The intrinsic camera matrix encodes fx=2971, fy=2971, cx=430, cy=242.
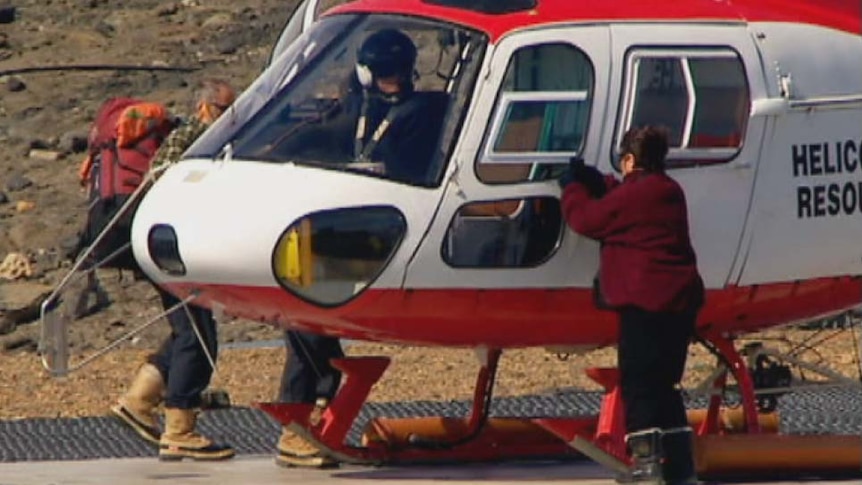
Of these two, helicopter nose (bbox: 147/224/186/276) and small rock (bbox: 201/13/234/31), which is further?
small rock (bbox: 201/13/234/31)

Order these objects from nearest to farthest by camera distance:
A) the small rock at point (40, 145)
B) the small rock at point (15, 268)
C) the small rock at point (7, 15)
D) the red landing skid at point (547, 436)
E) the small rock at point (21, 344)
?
the red landing skid at point (547, 436) → the small rock at point (21, 344) → the small rock at point (15, 268) → the small rock at point (40, 145) → the small rock at point (7, 15)

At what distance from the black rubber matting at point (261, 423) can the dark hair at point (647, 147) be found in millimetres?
2295

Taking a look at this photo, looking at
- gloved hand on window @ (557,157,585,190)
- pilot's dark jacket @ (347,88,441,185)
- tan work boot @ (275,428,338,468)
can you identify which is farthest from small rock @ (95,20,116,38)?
gloved hand on window @ (557,157,585,190)

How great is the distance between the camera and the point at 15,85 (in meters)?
24.4

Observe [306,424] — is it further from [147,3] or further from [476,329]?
[147,3]

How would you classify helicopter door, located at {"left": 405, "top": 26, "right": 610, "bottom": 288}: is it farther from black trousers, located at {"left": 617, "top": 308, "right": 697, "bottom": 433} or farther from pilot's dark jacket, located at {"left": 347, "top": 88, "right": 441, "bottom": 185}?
black trousers, located at {"left": 617, "top": 308, "right": 697, "bottom": 433}

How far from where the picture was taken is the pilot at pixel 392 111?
11406 mm

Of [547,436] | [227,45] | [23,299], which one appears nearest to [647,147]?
[547,436]

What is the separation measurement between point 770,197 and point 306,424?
209 centimetres

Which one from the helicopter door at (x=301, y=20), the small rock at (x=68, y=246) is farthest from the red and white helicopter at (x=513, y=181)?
the small rock at (x=68, y=246)

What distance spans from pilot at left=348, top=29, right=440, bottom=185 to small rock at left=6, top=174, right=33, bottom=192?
1084cm

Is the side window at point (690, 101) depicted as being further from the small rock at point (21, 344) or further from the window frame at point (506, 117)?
the small rock at point (21, 344)

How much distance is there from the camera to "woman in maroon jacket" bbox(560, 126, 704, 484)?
1102 centimetres

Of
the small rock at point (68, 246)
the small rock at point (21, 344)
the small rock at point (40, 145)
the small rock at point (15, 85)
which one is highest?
the small rock at point (15, 85)
